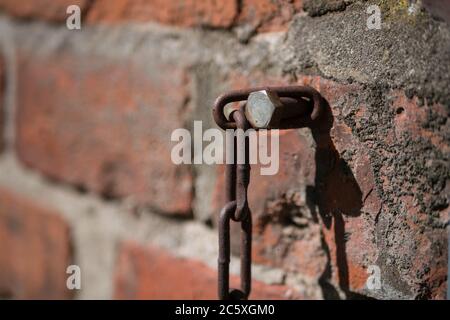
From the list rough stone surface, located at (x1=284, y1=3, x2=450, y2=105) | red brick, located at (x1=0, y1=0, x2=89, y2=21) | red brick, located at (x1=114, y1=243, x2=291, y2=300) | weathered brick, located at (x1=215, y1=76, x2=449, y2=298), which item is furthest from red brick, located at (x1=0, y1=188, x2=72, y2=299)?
rough stone surface, located at (x1=284, y1=3, x2=450, y2=105)

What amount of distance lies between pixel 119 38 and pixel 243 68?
206 mm

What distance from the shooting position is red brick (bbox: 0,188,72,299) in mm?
789

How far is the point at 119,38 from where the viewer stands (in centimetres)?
69

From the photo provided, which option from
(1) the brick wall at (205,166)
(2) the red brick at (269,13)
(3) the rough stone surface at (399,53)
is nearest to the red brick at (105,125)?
(1) the brick wall at (205,166)

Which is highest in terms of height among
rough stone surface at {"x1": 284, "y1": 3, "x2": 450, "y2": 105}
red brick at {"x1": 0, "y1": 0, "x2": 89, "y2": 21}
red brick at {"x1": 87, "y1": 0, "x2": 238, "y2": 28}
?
red brick at {"x1": 0, "y1": 0, "x2": 89, "y2": 21}

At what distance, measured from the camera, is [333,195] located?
0.47 metres

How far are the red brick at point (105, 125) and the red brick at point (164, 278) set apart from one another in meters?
0.05

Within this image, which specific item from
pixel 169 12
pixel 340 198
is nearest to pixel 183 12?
pixel 169 12

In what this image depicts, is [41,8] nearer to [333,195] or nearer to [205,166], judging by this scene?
[205,166]

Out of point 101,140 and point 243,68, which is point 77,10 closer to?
point 101,140

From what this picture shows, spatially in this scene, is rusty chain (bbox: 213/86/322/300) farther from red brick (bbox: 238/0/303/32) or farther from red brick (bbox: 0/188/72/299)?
red brick (bbox: 0/188/72/299)

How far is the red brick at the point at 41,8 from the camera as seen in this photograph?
2.48ft

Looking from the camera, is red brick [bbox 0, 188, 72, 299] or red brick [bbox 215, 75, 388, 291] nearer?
red brick [bbox 215, 75, 388, 291]
